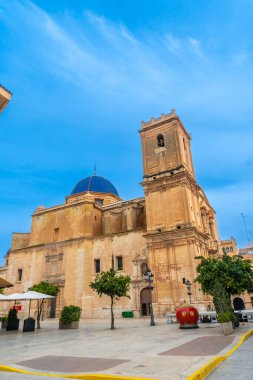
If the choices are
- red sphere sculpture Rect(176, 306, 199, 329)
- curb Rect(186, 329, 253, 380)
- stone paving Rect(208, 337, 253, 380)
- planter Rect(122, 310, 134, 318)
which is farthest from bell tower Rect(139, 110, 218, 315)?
curb Rect(186, 329, 253, 380)

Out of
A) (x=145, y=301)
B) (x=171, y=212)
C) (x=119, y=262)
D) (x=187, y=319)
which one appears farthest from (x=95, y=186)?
(x=187, y=319)

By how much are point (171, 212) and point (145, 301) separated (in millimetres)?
9242

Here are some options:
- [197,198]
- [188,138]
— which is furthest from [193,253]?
[188,138]

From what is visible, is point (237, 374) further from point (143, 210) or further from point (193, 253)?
point (143, 210)

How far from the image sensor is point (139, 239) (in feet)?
101

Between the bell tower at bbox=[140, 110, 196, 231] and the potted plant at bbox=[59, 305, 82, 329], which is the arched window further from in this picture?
the potted plant at bbox=[59, 305, 82, 329]

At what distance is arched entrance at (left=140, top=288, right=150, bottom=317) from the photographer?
28.0 metres

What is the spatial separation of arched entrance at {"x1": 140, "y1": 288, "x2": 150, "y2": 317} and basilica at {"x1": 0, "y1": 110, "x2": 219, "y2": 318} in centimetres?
9

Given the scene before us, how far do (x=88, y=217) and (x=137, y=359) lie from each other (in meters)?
28.7

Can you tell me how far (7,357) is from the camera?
25.9ft

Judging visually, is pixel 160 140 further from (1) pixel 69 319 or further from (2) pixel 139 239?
(1) pixel 69 319

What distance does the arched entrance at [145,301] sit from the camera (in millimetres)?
28000

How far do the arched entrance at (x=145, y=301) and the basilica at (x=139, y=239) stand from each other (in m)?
0.09

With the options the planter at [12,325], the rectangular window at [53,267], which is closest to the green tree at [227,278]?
the planter at [12,325]
